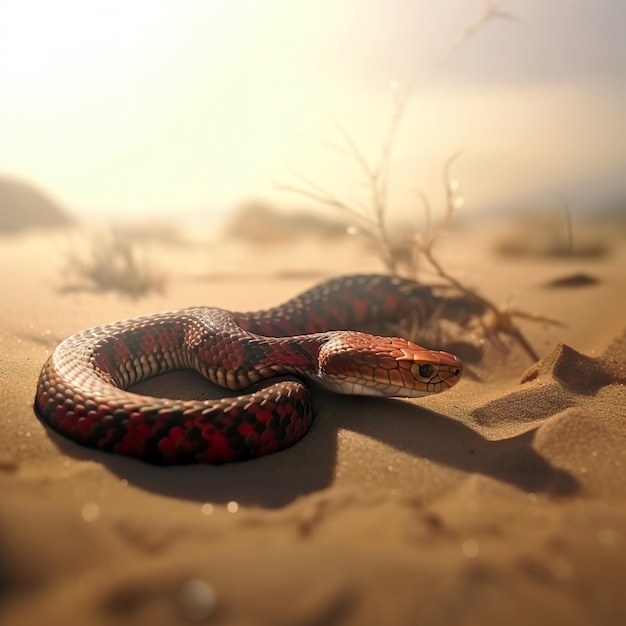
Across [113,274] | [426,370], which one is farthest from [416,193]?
[113,274]

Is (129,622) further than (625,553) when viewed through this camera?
No

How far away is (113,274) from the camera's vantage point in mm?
6879

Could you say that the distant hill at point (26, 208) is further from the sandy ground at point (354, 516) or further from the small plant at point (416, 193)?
the sandy ground at point (354, 516)

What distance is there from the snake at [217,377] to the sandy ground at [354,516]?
0.11 metres

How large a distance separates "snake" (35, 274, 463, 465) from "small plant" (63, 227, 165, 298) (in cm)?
241

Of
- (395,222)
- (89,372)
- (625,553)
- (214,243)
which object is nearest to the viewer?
(625,553)

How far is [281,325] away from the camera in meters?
4.70

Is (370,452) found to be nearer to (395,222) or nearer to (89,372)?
(89,372)

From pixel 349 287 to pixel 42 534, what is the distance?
4.09 m

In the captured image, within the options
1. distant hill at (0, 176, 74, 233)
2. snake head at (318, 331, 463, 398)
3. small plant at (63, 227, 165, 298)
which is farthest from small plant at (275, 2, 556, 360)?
distant hill at (0, 176, 74, 233)

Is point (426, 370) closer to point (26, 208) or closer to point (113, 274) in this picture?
point (113, 274)

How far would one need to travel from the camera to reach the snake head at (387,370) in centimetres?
334

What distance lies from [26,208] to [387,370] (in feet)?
58.9

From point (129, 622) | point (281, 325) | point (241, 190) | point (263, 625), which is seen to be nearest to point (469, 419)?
point (281, 325)
